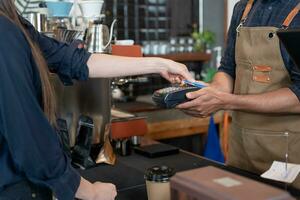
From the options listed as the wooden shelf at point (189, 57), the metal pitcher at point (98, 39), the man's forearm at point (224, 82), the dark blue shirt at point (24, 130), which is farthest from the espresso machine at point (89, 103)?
the wooden shelf at point (189, 57)

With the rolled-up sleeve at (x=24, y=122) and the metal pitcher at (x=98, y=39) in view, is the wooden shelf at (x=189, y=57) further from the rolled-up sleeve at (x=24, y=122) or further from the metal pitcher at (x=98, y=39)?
the rolled-up sleeve at (x=24, y=122)

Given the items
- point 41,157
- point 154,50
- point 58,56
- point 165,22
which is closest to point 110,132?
point 58,56

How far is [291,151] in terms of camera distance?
5.39 feet

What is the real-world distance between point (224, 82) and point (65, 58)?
32.4 inches

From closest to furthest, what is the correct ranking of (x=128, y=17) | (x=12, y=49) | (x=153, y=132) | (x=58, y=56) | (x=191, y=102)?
(x=12, y=49) → (x=58, y=56) → (x=191, y=102) → (x=153, y=132) → (x=128, y=17)

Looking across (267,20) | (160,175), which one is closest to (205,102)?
(267,20)

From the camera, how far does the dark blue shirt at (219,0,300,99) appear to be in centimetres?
156

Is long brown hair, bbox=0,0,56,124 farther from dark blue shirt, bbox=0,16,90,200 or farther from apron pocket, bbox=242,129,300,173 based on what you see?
apron pocket, bbox=242,129,300,173

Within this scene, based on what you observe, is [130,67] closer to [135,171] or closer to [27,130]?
[135,171]

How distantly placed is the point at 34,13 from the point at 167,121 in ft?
4.91

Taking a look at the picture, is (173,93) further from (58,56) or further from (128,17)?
(128,17)

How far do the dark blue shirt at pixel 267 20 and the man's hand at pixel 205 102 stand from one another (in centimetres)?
26

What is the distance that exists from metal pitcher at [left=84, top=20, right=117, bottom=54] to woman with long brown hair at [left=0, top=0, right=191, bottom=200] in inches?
32.2

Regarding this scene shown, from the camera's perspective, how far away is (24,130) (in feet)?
2.84
